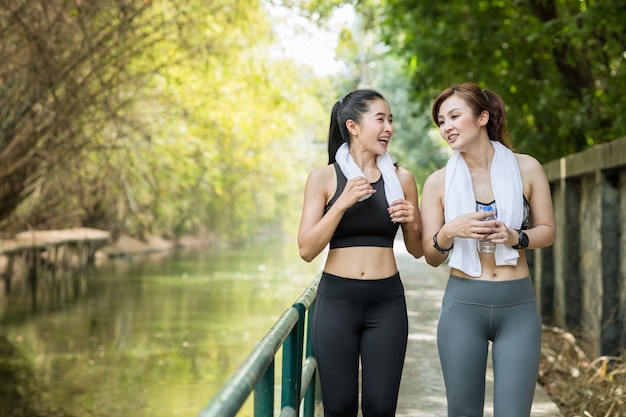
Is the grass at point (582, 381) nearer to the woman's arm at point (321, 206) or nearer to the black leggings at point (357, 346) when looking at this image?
the black leggings at point (357, 346)

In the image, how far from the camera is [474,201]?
412 cm

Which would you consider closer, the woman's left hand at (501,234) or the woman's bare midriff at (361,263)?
the woman's left hand at (501,234)

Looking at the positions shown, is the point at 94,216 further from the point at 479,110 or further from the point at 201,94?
the point at 479,110

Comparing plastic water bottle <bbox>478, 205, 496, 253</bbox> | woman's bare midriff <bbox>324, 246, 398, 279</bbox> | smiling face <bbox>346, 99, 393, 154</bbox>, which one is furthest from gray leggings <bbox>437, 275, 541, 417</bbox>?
smiling face <bbox>346, 99, 393, 154</bbox>

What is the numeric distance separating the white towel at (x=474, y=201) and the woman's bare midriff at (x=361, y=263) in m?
0.33

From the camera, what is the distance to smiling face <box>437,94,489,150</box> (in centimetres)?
416

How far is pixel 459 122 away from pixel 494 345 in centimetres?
90

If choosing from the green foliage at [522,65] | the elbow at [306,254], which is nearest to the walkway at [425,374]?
the elbow at [306,254]

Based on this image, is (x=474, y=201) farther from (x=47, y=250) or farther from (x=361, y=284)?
(x=47, y=250)

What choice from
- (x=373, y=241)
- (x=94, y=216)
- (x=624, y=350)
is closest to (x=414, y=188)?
(x=373, y=241)

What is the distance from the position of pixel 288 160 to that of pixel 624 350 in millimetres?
52870

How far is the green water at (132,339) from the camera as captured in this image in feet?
40.1

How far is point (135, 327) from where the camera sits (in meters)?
19.3

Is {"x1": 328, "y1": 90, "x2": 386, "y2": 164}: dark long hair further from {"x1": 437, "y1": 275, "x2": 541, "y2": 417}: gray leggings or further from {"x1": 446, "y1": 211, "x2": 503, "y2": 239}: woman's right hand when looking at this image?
{"x1": 437, "y1": 275, "x2": 541, "y2": 417}: gray leggings
